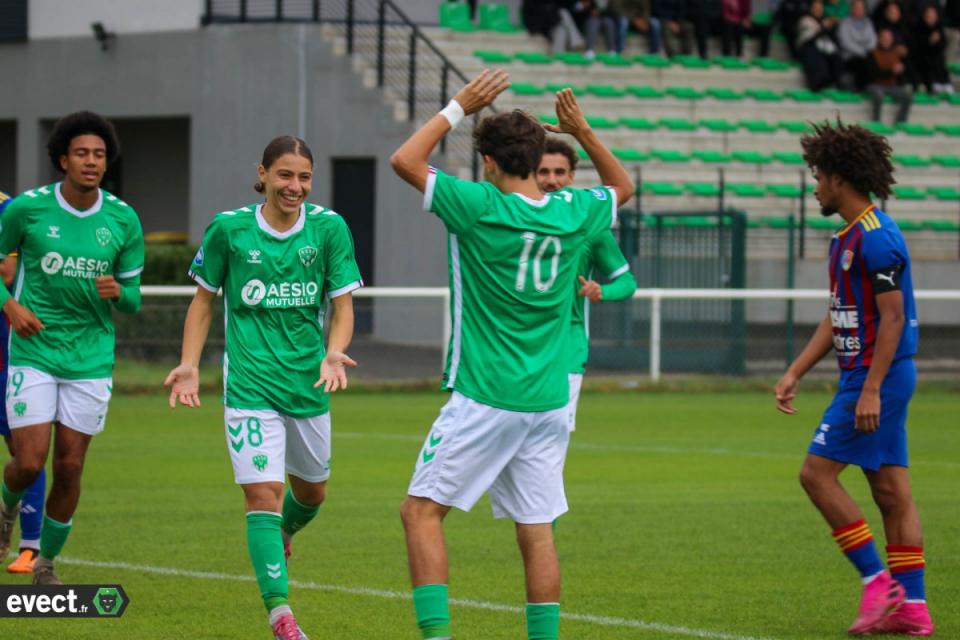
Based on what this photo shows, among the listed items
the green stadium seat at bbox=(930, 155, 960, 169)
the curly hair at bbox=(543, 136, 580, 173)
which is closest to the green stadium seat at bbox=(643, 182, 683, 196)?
the green stadium seat at bbox=(930, 155, 960, 169)

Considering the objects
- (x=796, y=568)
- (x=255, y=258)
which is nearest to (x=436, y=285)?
(x=796, y=568)

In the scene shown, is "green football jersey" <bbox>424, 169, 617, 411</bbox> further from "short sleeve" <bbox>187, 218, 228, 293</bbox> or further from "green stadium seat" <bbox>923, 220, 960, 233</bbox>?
"green stadium seat" <bbox>923, 220, 960, 233</bbox>

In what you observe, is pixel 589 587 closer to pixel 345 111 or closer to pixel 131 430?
pixel 131 430

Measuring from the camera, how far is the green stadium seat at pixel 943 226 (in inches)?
1061

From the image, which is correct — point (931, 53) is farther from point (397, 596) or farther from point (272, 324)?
point (272, 324)

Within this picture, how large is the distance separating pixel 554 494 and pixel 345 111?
71.0ft

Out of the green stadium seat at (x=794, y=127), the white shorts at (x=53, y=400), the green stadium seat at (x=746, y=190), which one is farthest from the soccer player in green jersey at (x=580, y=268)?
the green stadium seat at (x=794, y=127)

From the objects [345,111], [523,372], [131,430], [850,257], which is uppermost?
[345,111]

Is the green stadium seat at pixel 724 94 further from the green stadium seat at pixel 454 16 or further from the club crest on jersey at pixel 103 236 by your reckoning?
the club crest on jersey at pixel 103 236

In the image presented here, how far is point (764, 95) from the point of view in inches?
1211

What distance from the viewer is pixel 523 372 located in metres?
6.09

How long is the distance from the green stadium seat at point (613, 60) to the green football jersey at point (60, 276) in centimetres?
2289

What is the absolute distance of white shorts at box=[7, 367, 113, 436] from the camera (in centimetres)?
803

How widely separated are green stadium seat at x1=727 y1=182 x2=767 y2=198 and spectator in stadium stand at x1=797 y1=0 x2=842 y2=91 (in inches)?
152
